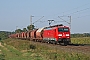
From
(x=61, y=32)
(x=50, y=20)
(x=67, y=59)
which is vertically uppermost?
(x=50, y=20)

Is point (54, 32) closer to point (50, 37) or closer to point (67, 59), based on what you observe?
point (50, 37)

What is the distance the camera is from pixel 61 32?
1736 inches

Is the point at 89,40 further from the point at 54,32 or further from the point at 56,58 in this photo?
the point at 56,58

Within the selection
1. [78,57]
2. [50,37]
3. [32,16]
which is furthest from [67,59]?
[32,16]

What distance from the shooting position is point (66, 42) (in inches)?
1721

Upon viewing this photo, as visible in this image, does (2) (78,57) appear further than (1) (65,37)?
No

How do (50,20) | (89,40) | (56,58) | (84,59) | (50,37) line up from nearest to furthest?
(84,59)
(56,58)
(50,37)
(89,40)
(50,20)

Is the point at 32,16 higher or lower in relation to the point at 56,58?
higher

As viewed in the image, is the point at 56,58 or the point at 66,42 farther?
the point at 66,42

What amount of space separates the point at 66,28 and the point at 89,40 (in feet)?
64.4

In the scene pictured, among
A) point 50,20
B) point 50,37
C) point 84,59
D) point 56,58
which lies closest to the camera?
point 84,59

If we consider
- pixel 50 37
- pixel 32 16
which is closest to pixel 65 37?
pixel 50 37

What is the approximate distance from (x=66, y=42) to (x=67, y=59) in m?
24.1

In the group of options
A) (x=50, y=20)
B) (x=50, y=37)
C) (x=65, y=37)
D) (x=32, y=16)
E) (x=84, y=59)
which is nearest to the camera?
(x=84, y=59)
